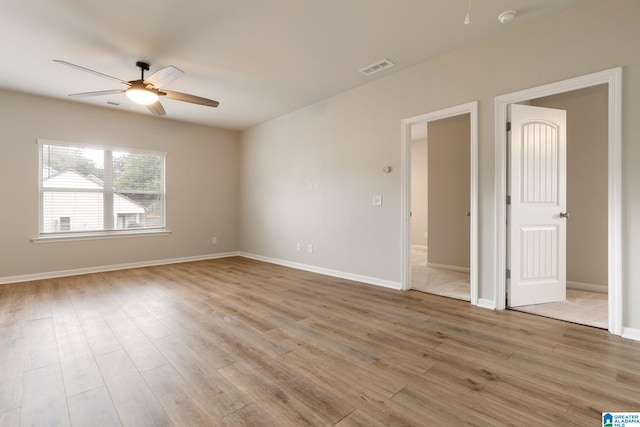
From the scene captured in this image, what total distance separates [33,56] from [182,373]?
4.00 meters

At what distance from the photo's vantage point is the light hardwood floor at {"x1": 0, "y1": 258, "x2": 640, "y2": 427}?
1.52 m

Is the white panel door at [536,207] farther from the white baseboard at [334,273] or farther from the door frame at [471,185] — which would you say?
the white baseboard at [334,273]

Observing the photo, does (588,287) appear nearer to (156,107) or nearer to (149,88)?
(149,88)

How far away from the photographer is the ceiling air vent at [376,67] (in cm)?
354

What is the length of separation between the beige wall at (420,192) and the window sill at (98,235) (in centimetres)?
599

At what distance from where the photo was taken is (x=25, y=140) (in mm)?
4457

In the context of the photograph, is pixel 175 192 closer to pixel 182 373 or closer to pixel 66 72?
pixel 66 72

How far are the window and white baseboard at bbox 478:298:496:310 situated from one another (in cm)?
564

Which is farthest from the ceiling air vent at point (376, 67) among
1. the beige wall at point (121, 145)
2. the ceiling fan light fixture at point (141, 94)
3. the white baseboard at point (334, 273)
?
the beige wall at point (121, 145)

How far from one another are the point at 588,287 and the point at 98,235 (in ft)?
24.9

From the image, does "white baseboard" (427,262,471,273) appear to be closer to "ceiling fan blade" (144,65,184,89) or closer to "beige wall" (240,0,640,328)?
"beige wall" (240,0,640,328)

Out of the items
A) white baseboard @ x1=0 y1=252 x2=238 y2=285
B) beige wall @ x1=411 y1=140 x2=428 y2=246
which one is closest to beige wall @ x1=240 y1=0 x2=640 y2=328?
white baseboard @ x1=0 y1=252 x2=238 y2=285

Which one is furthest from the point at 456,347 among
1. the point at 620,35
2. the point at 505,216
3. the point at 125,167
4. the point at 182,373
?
the point at 125,167

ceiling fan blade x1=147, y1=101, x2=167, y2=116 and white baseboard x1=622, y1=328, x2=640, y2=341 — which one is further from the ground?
ceiling fan blade x1=147, y1=101, x2=167, y2=116
